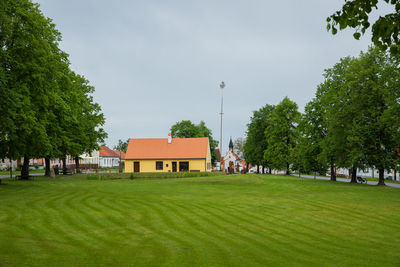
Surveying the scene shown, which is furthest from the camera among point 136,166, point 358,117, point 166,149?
point 166,149

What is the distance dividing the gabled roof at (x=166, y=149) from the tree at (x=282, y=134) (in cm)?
1285

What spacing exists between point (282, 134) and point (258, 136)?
32.4 feet

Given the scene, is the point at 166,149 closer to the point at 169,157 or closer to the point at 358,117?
the point at 169,157

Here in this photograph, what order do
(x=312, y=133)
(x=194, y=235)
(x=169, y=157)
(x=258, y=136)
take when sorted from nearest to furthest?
(x=194, y=235)
(x=312, y=133)
(x=169, y=157)
(x=258, y=136)

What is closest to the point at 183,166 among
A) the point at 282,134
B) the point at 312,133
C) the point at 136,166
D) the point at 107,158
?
the point at 136,166

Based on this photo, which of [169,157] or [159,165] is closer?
[169,157]

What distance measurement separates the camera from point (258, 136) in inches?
2835

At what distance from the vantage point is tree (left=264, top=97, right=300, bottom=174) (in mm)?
60750

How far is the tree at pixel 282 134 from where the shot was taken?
60.8 metres

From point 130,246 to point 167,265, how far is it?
1.87 meters

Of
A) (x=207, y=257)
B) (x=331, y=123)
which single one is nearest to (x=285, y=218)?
(x=207, y=257)

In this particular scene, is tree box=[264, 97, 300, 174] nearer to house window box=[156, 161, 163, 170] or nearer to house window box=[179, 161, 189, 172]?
house window box=[179, 161, 189, 172]

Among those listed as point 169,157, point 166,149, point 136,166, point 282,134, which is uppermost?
point 282,134

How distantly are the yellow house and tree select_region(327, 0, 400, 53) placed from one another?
52.1 m
